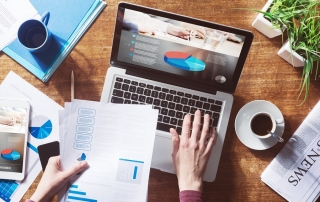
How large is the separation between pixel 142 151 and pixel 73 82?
0.85 feet

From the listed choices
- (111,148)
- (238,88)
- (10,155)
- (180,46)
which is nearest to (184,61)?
(180,46)

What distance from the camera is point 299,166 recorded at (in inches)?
35.1

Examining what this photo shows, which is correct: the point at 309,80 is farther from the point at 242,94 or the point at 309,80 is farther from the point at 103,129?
the point at 103,129

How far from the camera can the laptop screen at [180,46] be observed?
2.70ft


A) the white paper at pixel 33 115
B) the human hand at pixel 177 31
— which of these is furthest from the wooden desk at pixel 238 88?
the human hand at pixel 177 31

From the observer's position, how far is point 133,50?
2.89 ft

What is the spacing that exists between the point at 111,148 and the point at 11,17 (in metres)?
0.44

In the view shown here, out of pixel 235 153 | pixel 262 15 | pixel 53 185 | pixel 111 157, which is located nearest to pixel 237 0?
pixel 262 15

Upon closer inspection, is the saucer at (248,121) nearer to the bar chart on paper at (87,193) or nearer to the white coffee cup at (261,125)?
the white coffee cup at (261,125)

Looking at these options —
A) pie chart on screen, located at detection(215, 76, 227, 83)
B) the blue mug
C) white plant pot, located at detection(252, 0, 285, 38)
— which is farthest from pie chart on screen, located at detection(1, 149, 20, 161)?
white plant pot, located at detection(252, 0, 285, 38)

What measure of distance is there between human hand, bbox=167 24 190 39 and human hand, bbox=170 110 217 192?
188mm

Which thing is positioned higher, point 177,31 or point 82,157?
point 177,31

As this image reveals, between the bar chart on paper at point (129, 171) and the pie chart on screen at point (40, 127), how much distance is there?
223 mm

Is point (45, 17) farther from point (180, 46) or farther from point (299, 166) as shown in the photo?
point (299, 166)
